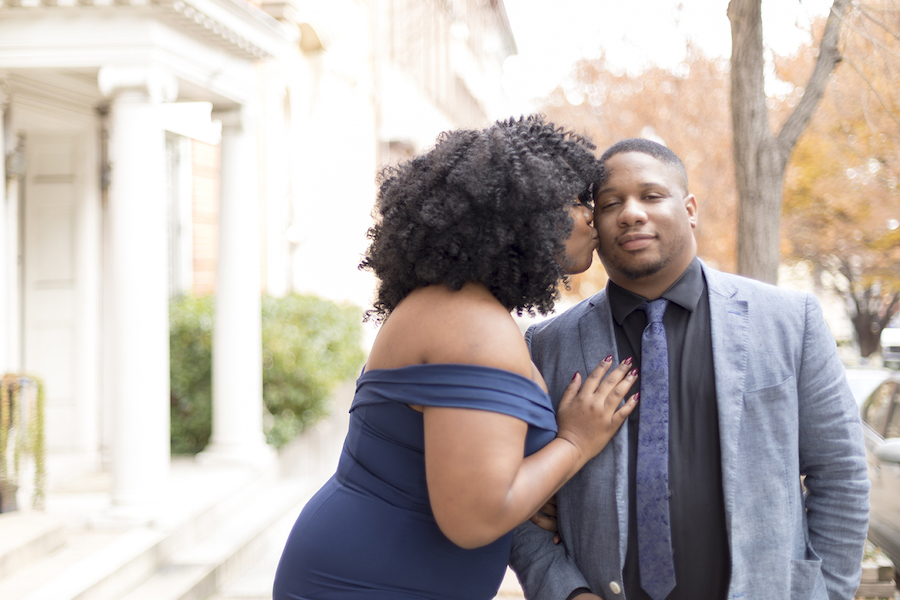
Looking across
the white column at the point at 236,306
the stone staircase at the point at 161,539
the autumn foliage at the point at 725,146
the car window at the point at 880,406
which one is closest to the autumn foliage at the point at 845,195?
the autumn foliage at the point at 725,146

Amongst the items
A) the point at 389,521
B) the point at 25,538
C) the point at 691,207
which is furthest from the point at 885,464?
the point at 25,538

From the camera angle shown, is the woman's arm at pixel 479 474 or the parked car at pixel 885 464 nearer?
the woman's arm at pixel 479 474

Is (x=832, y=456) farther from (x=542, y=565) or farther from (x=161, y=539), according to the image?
(x=161, y=539)

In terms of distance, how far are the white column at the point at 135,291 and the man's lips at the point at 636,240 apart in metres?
4.16

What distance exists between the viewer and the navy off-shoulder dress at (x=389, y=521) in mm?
1886

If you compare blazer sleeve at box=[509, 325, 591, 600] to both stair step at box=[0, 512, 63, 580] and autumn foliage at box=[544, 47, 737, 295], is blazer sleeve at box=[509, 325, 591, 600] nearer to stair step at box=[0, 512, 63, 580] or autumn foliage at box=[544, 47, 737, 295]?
stair step at box=[0, 512, 63, 580]

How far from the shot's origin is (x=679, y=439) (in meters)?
2.09

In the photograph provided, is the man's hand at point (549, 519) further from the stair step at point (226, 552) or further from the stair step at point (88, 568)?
the stair step at point (226, 552)

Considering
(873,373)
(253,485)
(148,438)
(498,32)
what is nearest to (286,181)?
(253,485)

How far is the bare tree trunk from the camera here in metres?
4.50

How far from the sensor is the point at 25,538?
15.6 feet

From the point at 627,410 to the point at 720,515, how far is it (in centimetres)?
36

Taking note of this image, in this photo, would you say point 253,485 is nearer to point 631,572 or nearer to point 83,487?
point 83,487

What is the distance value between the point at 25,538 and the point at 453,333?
4.09 metres
